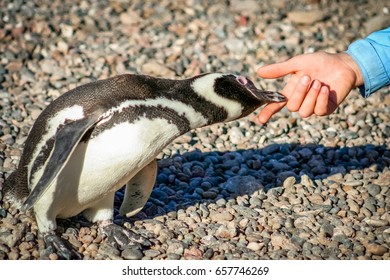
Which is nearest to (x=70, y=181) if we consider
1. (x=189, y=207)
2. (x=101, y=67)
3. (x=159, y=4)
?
(x=189, y=207)

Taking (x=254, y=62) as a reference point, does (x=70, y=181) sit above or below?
above

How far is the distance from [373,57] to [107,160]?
139cm

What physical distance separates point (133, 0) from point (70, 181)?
3100 mm

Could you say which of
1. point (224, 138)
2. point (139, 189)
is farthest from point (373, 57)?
point (139, 189)

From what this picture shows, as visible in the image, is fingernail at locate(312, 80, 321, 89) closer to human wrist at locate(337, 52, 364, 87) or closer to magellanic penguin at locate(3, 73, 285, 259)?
magellanic penguin at locate(3, 73, 285, 259)

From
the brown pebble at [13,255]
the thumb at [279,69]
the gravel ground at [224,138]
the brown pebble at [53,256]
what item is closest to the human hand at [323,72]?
the thumb at [279,69]

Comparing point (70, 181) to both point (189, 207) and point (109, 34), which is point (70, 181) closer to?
point (189, 207)

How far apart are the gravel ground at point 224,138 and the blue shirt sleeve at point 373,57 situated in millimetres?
585

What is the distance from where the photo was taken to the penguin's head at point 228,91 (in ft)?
8.77

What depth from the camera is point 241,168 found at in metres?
3.55

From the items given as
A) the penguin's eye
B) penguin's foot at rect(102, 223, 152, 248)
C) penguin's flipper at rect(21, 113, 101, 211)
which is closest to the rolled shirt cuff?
the penguin's eye

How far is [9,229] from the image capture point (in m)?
2.80

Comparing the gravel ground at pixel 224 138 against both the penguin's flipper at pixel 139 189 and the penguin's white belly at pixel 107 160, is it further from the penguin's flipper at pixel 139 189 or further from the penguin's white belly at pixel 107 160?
the penguin's white belly at pixel 107 160

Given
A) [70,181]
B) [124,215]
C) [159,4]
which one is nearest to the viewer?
[70,181]
